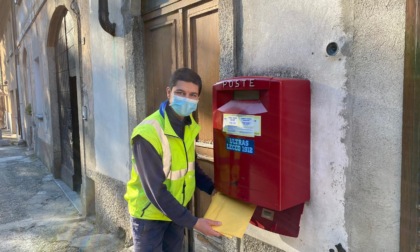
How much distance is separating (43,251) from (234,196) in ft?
10.5

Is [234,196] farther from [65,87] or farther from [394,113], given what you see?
[65,87]

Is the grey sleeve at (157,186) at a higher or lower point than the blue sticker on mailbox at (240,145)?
lower

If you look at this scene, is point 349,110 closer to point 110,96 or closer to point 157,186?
point 157,186

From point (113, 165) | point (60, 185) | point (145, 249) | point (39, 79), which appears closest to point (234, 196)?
point (145, 249)

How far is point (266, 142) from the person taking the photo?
5.71 ft

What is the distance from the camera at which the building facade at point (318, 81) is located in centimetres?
157

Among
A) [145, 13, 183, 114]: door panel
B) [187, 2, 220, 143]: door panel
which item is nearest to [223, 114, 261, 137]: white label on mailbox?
[187, 2, 220, 143]: door panel

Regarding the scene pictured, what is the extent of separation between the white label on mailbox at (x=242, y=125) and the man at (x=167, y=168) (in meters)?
0.29

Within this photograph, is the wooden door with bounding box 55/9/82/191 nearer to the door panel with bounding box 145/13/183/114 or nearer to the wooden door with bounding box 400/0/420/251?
the door panel with bounding box 145/13/183/114

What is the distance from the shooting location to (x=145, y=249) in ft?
7.43

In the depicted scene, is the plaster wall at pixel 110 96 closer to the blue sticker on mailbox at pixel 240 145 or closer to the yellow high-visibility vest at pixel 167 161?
the yellow high-visibility vest at pixel 167 161

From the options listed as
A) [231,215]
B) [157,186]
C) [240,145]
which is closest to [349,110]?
[240,145]

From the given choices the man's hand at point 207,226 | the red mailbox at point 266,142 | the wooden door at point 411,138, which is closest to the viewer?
the wooden door at point 411,138

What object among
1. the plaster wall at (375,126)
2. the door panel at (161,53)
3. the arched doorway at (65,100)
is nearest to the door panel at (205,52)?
the door panel at (161,53)
